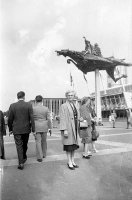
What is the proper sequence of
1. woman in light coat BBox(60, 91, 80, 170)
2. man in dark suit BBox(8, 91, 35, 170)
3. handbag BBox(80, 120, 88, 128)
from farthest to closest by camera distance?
1. handbag BBox(80, 120, 88, 128)
2. man in dark suit BBox(8, 91, 35, 170)
3. woman in light coat BBox(60, 91, 80, 170)

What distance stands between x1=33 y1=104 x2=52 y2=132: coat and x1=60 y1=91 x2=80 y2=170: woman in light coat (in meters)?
1.00

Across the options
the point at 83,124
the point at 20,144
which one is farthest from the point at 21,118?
the point at 83,124

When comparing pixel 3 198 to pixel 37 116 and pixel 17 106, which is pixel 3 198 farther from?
pixel 37 116

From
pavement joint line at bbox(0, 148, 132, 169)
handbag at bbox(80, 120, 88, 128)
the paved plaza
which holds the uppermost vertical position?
handbag at bbox(80, 120, 88, 128)

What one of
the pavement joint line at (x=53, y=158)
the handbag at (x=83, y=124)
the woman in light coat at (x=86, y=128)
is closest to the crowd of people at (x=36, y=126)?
the pavement joint line at (x=53, y=158)

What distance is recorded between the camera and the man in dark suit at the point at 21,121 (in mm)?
6566

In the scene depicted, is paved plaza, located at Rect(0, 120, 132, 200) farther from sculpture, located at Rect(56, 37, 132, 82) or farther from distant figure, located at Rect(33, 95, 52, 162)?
sculpture, located at Rect(56, 37, 132, 82)

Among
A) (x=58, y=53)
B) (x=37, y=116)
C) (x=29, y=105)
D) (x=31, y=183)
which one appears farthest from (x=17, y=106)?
(x=58, y=53)

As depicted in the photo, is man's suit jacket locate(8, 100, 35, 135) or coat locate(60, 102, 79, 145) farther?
man's suit jacket locate(8, 100, 35, 135)

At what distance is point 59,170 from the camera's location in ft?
20.5

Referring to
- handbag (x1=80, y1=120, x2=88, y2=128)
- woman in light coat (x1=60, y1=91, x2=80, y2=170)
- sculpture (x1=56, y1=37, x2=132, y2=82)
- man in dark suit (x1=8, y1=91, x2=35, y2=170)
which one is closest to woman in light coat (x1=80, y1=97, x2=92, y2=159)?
handbag (x1=80, y1=120, x2=88, y2=128)

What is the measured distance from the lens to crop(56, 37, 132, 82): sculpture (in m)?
41.5

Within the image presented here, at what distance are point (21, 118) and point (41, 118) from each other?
905 millimetres

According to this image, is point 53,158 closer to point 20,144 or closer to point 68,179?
point 20,144
